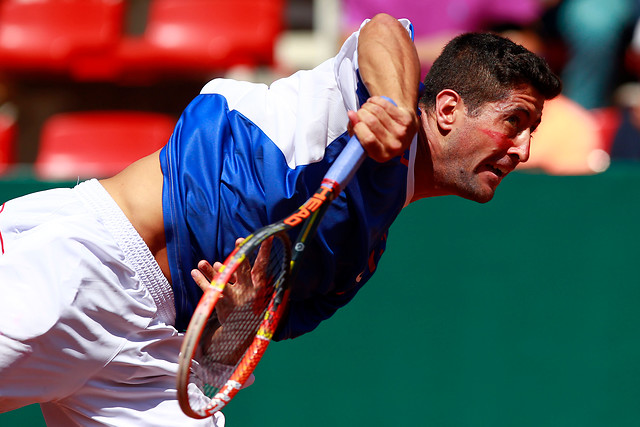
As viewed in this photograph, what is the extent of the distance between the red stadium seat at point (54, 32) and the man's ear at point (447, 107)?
408 cm

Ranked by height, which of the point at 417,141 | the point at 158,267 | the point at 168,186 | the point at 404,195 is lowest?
the point at 158,267

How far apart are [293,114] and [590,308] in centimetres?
225

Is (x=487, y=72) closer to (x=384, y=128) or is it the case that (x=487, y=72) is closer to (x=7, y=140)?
(x=384, y=128)

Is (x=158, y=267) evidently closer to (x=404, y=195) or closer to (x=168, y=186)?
(x=168, y=186)

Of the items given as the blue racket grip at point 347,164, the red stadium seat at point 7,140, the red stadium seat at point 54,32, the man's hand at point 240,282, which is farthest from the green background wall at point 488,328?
the red stadium seat at point 54,32

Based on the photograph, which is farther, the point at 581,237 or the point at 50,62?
the point at 50,62

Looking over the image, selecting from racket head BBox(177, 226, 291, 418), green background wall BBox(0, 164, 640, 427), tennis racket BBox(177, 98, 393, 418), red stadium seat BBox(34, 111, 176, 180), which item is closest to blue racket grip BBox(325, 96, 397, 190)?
tennis racket BBox(177, 98, 393, 418)

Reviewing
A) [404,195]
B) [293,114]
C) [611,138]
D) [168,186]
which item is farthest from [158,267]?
[611,138]

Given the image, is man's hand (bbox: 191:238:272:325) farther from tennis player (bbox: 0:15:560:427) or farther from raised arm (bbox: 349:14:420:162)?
raised arm (bbox: 349:14:420:162)

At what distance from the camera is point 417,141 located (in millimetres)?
2682

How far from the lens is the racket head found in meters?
2.34

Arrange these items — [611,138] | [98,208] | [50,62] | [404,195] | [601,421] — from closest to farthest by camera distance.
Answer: [98,208], [404,195], [601,421], [611,138], [50,62]

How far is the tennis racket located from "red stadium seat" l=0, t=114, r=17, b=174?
3.88 m

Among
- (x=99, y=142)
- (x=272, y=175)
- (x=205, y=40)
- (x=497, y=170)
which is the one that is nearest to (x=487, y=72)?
(x=497, y=170)
